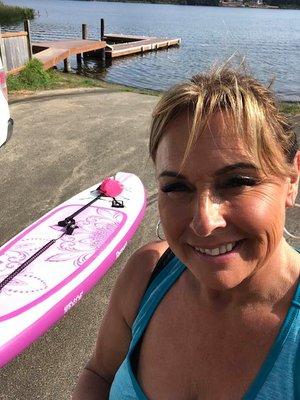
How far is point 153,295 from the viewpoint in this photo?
5.43 feet

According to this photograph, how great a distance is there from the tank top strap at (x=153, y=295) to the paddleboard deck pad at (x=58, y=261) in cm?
215

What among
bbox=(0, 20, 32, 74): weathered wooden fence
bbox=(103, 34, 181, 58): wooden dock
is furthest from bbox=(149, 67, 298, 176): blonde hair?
bbox=(103, 34, 181, 58): wooden dock

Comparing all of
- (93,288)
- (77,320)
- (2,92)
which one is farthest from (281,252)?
(2,92)

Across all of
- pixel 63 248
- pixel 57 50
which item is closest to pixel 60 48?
pixel 57 50

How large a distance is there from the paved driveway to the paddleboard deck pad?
0.18 meters

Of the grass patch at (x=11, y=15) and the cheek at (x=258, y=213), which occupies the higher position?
the cheek at (x=258, y=213)

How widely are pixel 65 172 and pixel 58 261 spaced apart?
322 centimetres

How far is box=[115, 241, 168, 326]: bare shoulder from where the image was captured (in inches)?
66.1

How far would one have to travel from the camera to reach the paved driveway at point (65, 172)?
3.57 metres

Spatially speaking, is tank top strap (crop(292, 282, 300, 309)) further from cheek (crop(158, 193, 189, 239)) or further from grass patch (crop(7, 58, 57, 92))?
grass patch (crop(7, 58, 57, 92))

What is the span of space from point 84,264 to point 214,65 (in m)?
3.27

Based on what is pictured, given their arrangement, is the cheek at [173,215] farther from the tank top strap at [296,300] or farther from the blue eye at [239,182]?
the tank top strap at [296,300]

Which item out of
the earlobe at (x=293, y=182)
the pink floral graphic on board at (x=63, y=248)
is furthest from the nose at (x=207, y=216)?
the pink floral graphic on board at (x=63, y=248)

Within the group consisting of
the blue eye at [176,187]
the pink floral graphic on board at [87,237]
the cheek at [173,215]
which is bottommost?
the pink floral graphic on board at [87,237]
